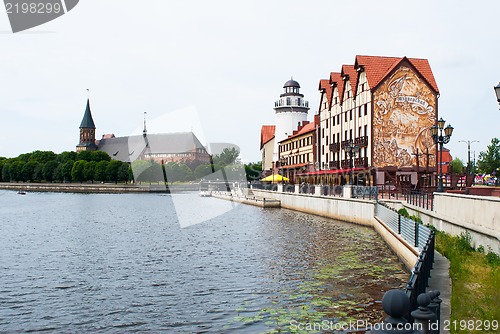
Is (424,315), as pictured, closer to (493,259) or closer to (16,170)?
(493,259)

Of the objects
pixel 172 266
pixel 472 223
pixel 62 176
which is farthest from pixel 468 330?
pixel 62 176

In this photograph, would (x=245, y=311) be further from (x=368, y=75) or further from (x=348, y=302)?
(x=368, y=75)

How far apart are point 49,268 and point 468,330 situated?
758 inches

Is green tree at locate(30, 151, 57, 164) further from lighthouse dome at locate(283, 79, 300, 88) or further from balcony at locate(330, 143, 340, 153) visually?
balcony at locate(330, 143, 340, 153)

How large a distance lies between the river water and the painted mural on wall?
63.3ft

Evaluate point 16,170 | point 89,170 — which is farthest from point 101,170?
point 16,170

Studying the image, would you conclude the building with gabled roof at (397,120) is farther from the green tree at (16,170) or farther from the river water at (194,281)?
the green tree at (16,170)

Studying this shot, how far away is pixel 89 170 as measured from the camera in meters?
157

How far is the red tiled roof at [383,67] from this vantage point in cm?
5138

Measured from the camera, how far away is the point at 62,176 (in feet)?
543

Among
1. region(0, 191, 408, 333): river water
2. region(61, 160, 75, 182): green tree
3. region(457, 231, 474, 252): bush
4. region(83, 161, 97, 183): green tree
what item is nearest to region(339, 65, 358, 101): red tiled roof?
region(0, 191, 408, 333): river water

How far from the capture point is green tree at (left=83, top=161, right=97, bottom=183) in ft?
514

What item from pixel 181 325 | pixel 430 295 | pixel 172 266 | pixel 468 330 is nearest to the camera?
pixel 430 295

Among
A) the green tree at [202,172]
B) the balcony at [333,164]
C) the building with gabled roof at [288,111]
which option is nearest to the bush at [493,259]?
the balcony at [333,164]
